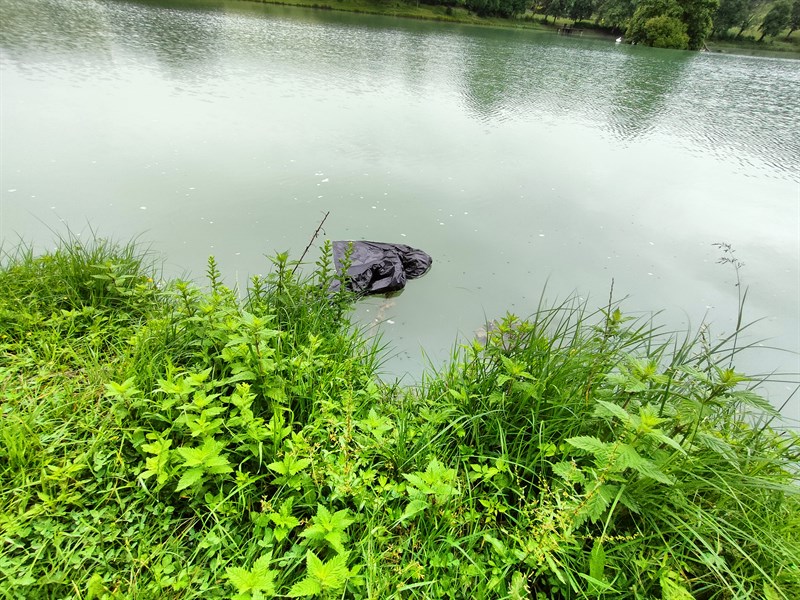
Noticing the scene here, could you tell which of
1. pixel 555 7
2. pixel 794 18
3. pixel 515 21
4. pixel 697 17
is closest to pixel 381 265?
pixel 697 17

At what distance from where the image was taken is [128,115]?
4.18 meters

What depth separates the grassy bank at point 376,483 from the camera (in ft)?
2.77

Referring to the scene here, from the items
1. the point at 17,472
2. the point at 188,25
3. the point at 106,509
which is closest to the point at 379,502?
the point at 106,509

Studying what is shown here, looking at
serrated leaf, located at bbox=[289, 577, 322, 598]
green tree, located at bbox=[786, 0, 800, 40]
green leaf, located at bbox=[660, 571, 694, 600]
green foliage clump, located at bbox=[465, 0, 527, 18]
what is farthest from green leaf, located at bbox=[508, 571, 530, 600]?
green tree, located at bbox=[786, 0, 800, 40]

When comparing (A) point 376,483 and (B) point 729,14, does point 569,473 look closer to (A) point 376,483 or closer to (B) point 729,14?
(A) point 376,483

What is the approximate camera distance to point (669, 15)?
22.5m

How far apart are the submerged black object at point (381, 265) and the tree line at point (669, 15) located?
2786cm

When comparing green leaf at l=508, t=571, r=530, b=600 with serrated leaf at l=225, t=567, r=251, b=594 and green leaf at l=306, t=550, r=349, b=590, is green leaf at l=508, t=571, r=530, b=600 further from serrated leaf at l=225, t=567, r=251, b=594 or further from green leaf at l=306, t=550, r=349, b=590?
serrated leaf at l=225, t=567, r=251, b=594

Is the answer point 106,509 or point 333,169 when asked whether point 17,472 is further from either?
point 333,169

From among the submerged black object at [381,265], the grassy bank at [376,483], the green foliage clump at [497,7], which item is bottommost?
the submerged black object at [381,265]

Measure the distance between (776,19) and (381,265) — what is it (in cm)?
4570

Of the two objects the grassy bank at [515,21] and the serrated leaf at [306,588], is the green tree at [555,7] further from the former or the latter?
the serrated leaf at [306,588]

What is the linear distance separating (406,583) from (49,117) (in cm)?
514

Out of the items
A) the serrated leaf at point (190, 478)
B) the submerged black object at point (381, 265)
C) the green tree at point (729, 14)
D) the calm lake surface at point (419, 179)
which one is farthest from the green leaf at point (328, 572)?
the green tree at point (729, 14)
